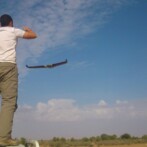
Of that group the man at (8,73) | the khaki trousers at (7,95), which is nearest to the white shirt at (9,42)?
the man at (8,73)

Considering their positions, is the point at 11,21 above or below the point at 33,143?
above

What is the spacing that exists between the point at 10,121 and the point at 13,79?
823mm

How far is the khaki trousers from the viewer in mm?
6023

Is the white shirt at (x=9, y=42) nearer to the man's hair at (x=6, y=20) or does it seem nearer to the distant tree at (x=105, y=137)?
the man's hair at (x=6, y=20)

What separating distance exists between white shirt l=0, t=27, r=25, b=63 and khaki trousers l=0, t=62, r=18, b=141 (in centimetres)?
12

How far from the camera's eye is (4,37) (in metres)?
6.71

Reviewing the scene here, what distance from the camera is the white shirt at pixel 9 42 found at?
6574mm

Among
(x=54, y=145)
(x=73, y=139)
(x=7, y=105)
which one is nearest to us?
(x=7, y=105)

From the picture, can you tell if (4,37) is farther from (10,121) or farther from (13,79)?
(10,121)

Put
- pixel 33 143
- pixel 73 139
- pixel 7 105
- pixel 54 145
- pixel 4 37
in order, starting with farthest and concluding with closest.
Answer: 1. pixel 73 139
2. pixel 54 145
3. pixel 4 37
4. pixel 7 105
5. pixel 33 143

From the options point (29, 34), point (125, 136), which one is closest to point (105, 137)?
point (125, 136)

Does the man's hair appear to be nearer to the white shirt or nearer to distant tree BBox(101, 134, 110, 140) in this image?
the white shirt

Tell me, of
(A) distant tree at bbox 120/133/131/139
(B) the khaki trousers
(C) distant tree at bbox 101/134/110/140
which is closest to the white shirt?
(B) the khaki trousers

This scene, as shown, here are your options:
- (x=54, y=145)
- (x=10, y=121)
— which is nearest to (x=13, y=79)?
(x=10, y=121)
